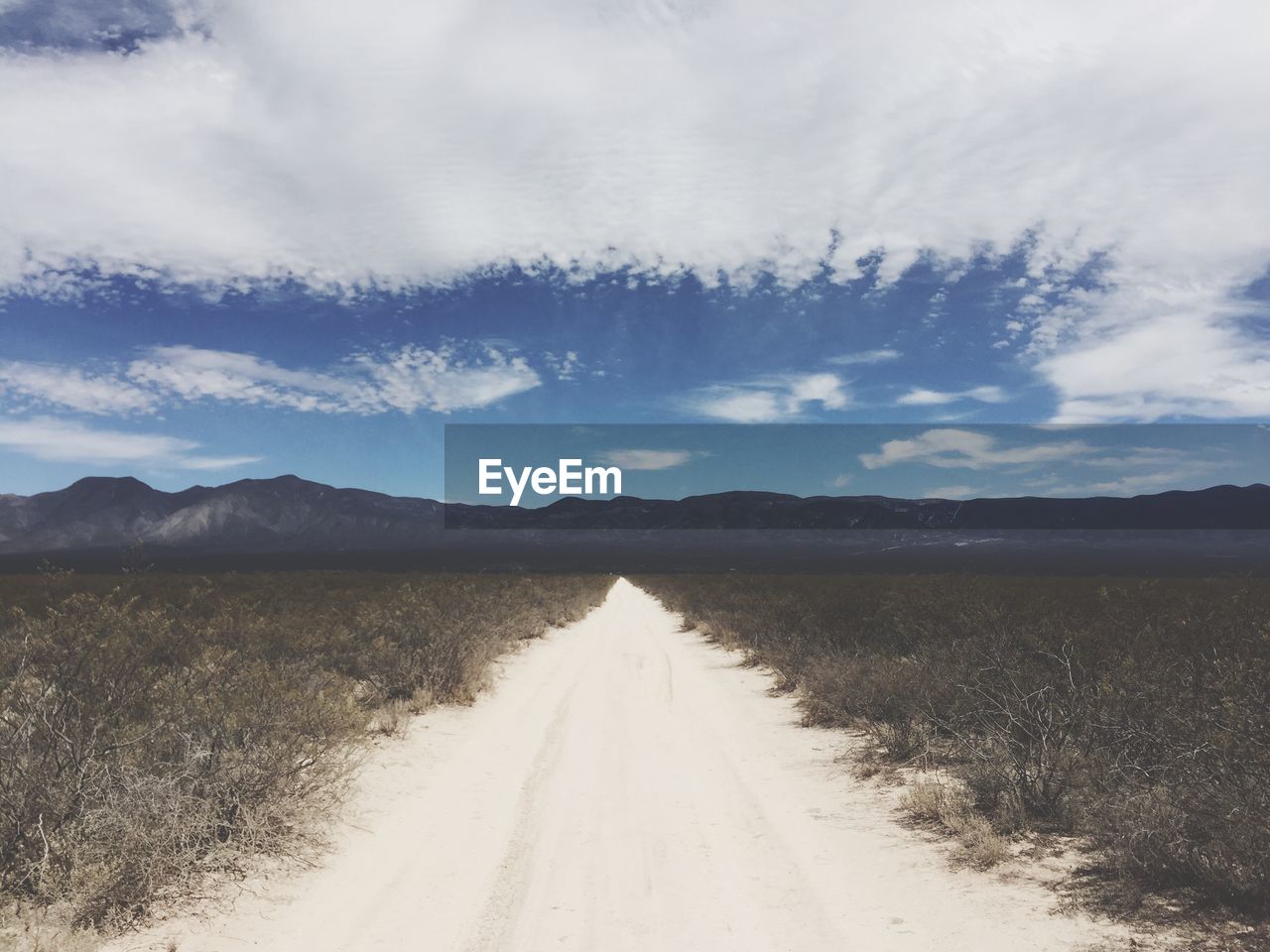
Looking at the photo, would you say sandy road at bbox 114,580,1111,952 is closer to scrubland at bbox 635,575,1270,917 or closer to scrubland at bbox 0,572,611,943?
scrubland at bbox 0,572,611,943

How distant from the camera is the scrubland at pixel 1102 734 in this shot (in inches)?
178

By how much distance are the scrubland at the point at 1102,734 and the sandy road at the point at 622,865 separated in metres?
0.69

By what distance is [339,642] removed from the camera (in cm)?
1203

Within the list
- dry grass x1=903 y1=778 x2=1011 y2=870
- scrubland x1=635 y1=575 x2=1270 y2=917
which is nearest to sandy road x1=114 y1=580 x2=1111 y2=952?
dry grass x1=903 y1=778 x2=1011 y2=870

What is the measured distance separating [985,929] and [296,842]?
4.90 meters

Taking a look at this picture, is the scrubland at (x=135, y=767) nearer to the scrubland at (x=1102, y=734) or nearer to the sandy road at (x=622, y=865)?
the sandy road at (x=622, y=865)

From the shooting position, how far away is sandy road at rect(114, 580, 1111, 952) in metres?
4.24

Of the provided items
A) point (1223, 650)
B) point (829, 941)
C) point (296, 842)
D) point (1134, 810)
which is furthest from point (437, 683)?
point (1223, 650)

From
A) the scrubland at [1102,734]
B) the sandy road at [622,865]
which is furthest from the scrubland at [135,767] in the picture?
the scrubland at [1102,734]

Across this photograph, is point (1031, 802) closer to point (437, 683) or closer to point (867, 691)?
point (867, 691)

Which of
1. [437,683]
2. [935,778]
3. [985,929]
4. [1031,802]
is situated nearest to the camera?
[985,929]

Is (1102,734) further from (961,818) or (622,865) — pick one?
(622,865)

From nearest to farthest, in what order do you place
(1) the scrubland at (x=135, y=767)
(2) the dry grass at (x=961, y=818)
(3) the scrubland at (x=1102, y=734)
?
(1) the scrubland at (x=135, y=767)
(3) the scrubland at (x=1102, y=734)
(2) the dry grass at (x=961, y=818)

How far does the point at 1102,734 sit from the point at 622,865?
4.70m
